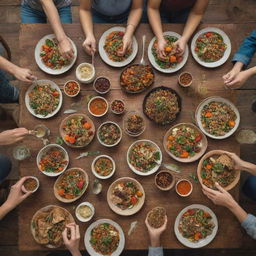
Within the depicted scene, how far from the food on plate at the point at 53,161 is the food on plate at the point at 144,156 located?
668mm

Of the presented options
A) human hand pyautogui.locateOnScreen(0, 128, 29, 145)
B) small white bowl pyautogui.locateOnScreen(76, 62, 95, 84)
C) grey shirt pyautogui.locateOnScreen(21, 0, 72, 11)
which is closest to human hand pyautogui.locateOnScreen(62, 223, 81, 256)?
human hand pyautogui.locateOnScreen(0, 128, 29, 145)

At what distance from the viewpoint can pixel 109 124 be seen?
9.03 feet

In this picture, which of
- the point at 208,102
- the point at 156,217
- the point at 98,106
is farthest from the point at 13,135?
the point at 208,102

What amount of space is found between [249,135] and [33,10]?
2891 millimetres

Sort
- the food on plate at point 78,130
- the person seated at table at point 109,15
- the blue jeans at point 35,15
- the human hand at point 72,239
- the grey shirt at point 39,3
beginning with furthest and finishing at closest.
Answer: the blue jeans at point 35,15
the grey shirt at point 39,3
the person seated at table at point 109,15
the food on plate at point 78,130
the human hand at point 72,239

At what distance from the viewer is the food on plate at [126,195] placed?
2.64 meters

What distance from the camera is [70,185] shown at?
266 cm

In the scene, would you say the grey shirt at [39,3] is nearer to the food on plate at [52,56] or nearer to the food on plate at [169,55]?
the food on plate at [52,56]

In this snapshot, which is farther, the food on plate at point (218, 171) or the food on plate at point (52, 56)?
the food on plate at point (52, 56)

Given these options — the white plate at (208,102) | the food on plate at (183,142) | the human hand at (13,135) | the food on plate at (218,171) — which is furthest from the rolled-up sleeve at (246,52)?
the human hand at (13,135)

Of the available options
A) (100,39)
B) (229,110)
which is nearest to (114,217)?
(229,110)

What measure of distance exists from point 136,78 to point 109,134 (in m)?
0.63

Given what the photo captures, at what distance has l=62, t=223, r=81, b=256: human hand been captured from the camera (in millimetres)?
2488

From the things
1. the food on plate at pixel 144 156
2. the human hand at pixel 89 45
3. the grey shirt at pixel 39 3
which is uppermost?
the grey shirt at pixel 39 3
